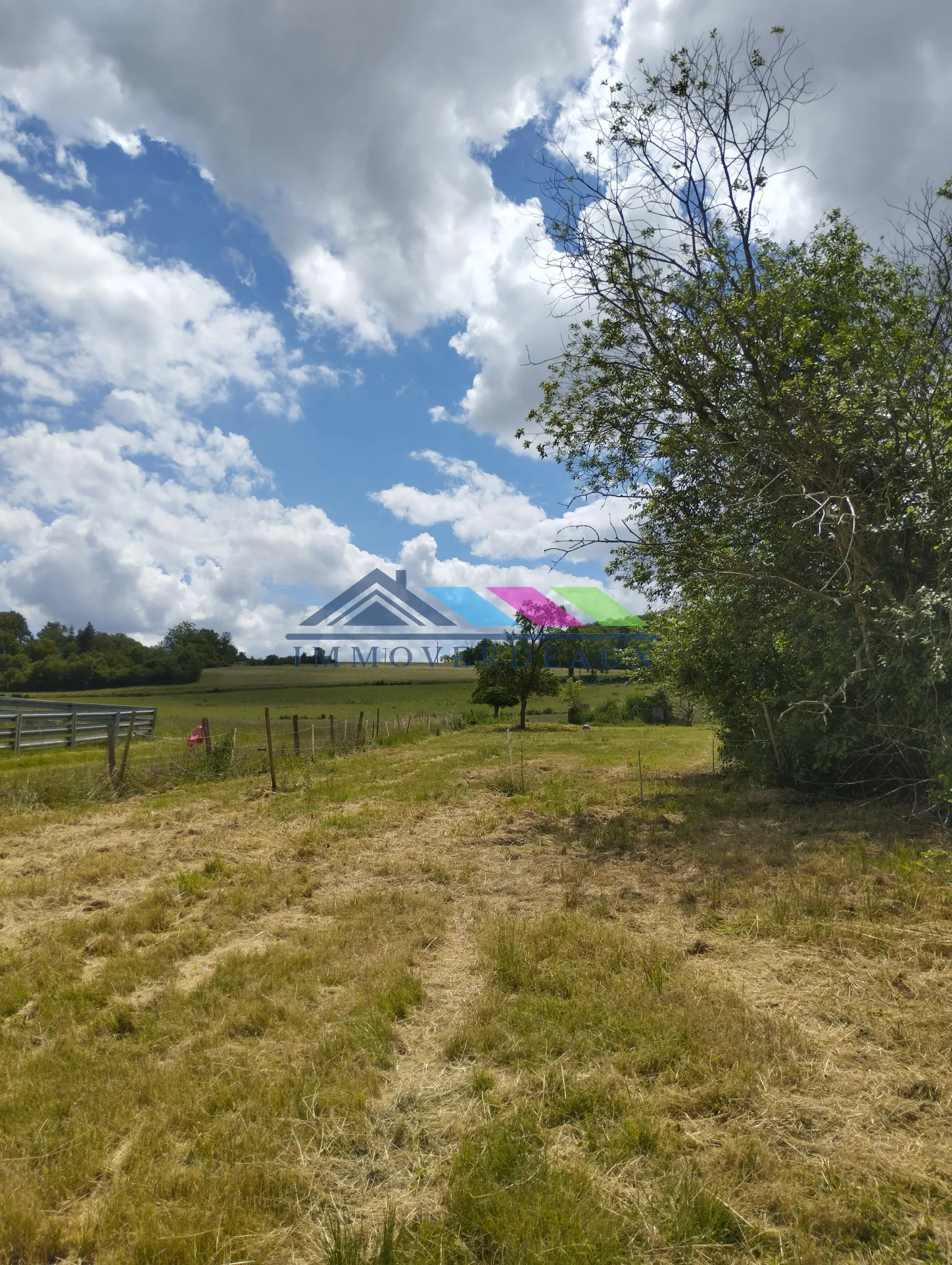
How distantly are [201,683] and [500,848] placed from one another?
276ft

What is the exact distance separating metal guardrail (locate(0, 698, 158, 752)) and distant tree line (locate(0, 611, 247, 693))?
148 ft

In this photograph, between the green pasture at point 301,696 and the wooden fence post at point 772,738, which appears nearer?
the wooden fence post at point 772,738

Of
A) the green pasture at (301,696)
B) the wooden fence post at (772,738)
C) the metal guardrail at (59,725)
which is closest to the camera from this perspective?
the wooden fence post at (772,738)

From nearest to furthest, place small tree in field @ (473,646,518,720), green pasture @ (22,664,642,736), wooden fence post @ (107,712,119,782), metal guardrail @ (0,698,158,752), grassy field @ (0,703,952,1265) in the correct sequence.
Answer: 1. grassy field @ (0,703,952,1265)
2. wooden fence post @ (107,712,119,782)
3. metal guardrail @ (0,698,158,752)
4. green pasture @ (22,664,642,736)
5. small tree in field @ (473,646,518,720)

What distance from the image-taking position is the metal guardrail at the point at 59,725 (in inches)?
935

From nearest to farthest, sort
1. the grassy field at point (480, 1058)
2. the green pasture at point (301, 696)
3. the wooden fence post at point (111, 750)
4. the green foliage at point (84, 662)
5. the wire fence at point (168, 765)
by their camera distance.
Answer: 1. the grassy field at point (480, 1058)
2. the wire fence at point (168, 765)
3. the wooden fence post at point (111, 750)
4. the green pasture at point (301, 696)
5. the green foliage at point (84, 662)

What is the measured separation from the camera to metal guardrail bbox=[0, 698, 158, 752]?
23750 millimetres

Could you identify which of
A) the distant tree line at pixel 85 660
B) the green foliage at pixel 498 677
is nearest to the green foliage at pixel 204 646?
the distant tree line at pixel 85 660

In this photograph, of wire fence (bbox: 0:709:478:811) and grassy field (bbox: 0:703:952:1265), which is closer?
grassy field (bbox: 0:703:952:1265)

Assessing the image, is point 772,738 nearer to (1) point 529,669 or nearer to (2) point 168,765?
(2) point 168,765

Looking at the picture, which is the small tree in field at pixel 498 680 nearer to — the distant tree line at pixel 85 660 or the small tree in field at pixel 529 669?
the small tree in field at pixel 529 669

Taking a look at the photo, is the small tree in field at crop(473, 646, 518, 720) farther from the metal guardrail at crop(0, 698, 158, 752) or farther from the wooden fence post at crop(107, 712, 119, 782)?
the wooden fence post at crop(107, 712, 119, 782)

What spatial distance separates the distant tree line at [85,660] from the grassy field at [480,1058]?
77600 mm

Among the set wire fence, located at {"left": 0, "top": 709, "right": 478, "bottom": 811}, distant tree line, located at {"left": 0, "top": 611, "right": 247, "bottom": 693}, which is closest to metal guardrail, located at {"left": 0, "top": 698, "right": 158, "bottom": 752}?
wire fence, located at {"left": 0, "top": 709, "right": 478, "bottom": 811}
